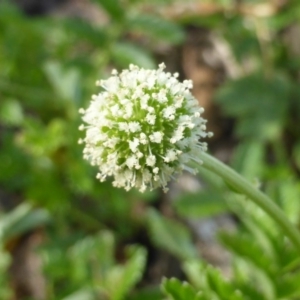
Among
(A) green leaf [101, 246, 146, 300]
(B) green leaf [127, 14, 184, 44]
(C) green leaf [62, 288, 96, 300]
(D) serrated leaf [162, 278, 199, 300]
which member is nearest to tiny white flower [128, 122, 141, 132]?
(D) serrated leaf [162, 278, 199, 300]

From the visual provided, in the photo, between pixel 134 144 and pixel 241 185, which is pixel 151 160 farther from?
pixel 241 185

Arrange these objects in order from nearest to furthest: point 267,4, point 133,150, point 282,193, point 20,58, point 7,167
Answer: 1. point 133,150
2. point 282,193
3. point 7,167
4. point 20,58
5. point 267,4

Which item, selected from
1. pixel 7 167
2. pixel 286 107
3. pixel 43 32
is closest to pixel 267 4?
pixel 286 107

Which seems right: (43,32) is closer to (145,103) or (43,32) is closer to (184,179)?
(184,179)

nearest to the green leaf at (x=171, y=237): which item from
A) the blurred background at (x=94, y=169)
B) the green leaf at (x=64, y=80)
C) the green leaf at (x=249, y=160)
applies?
the blurred background at (x=94, y=169)

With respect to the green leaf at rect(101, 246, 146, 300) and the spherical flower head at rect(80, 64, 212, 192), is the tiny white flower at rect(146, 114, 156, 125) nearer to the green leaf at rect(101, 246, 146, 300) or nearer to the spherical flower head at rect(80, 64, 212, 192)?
the spherical flower head at rect(80, 64, 212, 192)

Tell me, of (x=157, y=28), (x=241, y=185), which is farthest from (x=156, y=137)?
(x=157, y=28)
